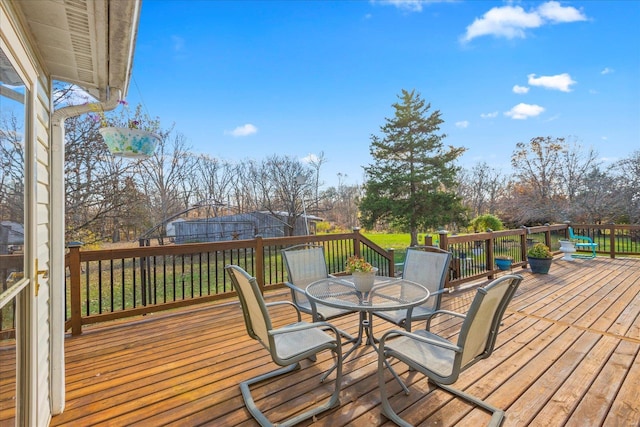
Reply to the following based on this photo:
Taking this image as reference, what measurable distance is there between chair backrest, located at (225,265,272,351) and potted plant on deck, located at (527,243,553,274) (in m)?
6.37

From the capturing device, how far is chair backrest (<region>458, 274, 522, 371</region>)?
1.58 meters

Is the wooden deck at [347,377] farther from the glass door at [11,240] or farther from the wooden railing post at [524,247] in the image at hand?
the wooden railing post at [524,247]

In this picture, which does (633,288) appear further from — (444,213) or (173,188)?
(173,188)

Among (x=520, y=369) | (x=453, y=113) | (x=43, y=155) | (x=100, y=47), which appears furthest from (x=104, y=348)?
(x=453, y=113)

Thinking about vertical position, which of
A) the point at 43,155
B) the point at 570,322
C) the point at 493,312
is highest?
the point at 43,155

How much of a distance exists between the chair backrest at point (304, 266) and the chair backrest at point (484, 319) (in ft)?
5.81

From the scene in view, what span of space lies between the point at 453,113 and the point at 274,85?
884 centimetres

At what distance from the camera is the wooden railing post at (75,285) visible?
3.17 meters

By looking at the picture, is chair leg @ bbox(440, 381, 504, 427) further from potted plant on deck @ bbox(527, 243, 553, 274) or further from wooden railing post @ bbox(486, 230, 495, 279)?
potted plant on deck @ bbox(527, 243, 553, 274)

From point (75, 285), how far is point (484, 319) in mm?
3970

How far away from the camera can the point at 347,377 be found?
2.36m

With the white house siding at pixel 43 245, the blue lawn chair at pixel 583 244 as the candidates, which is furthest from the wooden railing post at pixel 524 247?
the white house siding at pixel 43 245

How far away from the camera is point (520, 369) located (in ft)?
8.07

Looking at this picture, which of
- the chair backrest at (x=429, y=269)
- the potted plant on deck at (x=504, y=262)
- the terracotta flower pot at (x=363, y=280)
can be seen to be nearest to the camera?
the terracotta flower pot at (x=363, y=280)
